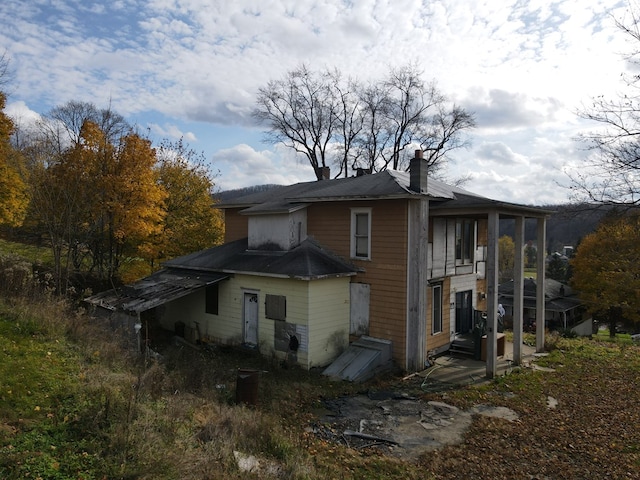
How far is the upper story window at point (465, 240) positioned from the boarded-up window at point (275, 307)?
22.6 feet

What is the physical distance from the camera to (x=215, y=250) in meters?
18.8

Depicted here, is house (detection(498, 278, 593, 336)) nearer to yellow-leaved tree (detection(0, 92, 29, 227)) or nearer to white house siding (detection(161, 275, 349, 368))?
white house siding (detection(161, 275, 349, 368))

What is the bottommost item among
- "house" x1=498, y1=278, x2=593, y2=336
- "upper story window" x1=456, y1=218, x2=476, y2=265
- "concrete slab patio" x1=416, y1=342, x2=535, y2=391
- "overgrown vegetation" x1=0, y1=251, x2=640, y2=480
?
"house" x1=498, y1=278, x2=593, y2=336

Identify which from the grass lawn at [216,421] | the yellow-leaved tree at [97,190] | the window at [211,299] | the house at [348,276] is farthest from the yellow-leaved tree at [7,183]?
the grass lawn at [216,421]

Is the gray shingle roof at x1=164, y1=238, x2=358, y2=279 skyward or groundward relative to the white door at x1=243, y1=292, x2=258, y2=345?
skyward

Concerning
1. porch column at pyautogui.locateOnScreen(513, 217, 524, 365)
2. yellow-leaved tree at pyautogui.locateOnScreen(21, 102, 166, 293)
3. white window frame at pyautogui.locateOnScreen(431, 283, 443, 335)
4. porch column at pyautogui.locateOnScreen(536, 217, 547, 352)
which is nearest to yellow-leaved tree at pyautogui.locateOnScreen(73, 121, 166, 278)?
yellow-leaved tree at pyautogui.locateOnScreen(21, 102, 166, 293)

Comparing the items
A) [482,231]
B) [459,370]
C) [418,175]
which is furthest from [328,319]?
[482,231]

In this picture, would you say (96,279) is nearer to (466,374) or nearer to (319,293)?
(319,293)

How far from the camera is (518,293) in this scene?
15297mm

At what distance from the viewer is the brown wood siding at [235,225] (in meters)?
20.7

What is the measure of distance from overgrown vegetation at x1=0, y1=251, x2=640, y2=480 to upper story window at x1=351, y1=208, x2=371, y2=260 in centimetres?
421

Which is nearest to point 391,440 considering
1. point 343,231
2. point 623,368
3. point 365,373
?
point 365,373

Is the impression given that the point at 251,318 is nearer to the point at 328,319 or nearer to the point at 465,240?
the point at 328,319

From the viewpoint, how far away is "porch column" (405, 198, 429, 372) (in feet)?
46.0
